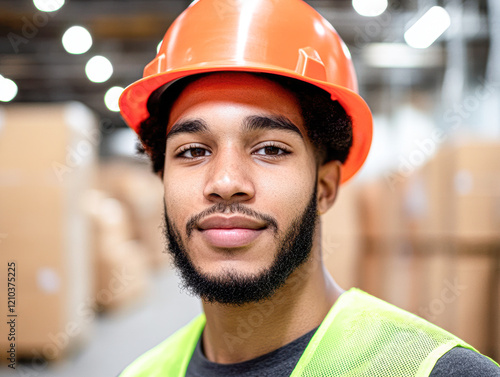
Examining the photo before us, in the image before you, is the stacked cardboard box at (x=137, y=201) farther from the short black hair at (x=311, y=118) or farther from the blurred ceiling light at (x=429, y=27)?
the short black hair at (x=311, y=118)

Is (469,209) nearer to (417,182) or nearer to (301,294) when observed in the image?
(417,182)

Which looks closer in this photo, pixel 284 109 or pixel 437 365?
pixel 437 365

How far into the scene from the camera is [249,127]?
1438 millimetres

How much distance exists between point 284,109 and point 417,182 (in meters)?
4.66

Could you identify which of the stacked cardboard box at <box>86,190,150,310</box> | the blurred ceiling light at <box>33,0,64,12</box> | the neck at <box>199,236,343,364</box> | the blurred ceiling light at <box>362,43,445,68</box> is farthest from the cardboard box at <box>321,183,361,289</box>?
the blurred ceiling light at <box>362,43,445,68</box>

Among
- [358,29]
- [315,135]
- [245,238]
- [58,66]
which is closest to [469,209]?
[315,135]

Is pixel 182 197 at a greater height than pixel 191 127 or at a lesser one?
lesser

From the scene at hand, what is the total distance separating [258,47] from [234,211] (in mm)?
521

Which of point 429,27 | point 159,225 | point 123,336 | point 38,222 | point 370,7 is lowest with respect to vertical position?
point 123,336

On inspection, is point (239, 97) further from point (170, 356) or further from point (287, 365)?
point (170, 356)

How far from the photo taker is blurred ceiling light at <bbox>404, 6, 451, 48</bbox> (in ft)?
24.6

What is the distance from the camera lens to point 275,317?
1.48m

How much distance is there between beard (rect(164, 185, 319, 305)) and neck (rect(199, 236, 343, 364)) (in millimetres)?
82

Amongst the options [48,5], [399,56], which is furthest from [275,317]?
[399,56]
